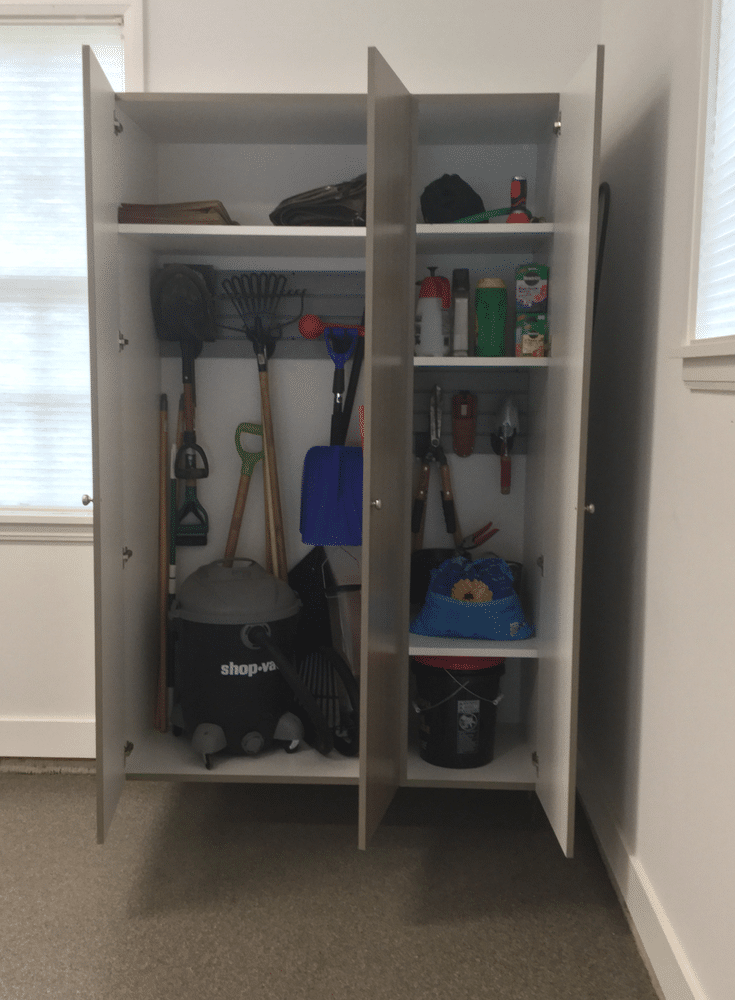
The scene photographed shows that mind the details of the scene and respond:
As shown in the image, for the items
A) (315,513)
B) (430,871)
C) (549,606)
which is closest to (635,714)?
(549,606)

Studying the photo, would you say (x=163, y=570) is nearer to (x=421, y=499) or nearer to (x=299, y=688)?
(x=299, y=688)

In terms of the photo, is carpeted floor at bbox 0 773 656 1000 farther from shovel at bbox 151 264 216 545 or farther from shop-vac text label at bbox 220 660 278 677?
shovel at bbox 151 264 216 545

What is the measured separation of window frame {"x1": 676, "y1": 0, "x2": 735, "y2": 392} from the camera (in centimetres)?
154

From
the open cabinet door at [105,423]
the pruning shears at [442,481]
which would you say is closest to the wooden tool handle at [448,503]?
the pruning shears at [442,481]

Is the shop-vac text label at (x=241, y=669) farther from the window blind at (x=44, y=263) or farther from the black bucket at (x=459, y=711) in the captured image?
the window blind at (x=44, y=263)

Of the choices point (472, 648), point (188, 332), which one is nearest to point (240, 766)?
point (472, 648)

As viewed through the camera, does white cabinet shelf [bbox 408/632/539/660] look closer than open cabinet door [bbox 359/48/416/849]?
No

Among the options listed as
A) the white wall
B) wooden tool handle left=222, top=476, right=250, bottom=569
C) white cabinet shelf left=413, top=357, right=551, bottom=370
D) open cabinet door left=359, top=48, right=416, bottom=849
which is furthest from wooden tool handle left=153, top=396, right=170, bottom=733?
the white wall

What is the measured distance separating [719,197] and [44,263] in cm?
207

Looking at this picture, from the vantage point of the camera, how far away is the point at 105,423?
2113 mm

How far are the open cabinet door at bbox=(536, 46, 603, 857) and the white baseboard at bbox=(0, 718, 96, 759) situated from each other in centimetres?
151

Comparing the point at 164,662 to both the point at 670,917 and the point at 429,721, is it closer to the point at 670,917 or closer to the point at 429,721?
the point at 429,721

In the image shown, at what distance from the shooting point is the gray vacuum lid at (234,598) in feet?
7.94

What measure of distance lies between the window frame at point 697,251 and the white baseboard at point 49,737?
2197 mm
